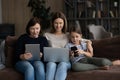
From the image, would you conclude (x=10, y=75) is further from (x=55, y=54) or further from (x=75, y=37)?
(x=75, y=37)

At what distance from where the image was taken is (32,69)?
317 cm

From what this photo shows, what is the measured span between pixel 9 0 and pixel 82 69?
545 cm

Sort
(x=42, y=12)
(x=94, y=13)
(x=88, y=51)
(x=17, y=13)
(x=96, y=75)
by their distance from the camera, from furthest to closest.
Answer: (x=17, y=13) < (x=94, y=13) < (x=42, y=12) < (x=88, y=51) < (x=96, y=75)

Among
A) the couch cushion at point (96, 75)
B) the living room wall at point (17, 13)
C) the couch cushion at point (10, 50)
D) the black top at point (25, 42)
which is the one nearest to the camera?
the couch cushion at point (96, 75)

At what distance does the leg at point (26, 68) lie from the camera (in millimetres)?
3100

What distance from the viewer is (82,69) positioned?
10.7 ft

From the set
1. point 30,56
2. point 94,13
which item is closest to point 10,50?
point 30,56

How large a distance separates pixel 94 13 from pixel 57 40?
398 centimetres

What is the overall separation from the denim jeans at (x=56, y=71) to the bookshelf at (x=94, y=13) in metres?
4.16

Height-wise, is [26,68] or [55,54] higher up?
[55,54]

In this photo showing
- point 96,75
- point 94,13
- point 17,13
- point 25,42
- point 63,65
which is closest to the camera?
point 96,75

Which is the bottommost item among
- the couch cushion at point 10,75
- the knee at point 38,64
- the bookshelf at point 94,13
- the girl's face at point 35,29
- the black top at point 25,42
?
the couch cushion at point 10,75

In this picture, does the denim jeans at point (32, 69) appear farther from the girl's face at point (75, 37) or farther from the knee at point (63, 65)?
the girl's face at point (75, 37)

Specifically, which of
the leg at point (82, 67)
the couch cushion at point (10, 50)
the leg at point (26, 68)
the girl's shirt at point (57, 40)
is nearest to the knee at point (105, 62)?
the leg at point (82, 67)
